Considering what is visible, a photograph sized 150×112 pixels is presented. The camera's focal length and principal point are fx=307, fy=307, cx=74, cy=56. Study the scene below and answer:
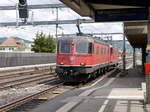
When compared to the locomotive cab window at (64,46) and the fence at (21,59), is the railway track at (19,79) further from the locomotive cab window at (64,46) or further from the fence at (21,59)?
the fence at (21,59)

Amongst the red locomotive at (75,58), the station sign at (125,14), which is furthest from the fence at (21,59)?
the station sign at (125,14)

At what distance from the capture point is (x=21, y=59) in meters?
40.1

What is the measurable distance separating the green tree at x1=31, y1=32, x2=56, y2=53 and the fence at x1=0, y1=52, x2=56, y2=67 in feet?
24.9

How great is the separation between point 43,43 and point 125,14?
158ft

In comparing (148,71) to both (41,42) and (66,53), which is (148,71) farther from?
(41,42)

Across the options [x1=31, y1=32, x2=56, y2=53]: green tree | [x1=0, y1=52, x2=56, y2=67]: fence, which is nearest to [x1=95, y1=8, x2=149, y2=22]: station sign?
[x1=0, y1=52, x2=56, y2=67]: fence

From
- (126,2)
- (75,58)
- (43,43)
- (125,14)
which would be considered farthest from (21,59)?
(126,2)

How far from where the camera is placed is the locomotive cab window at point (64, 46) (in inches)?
728

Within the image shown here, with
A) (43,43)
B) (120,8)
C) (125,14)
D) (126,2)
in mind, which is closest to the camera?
(126,2)

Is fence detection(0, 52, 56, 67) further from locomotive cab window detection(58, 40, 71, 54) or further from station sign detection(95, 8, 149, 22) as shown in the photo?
station sign detection(95, 8, 149, 22)

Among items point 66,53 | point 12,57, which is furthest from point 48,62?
point 66,53

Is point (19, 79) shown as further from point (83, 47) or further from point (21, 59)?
point (21, 59)

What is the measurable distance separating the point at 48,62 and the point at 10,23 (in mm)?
13850

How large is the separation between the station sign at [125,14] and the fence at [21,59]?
84.4 feet
